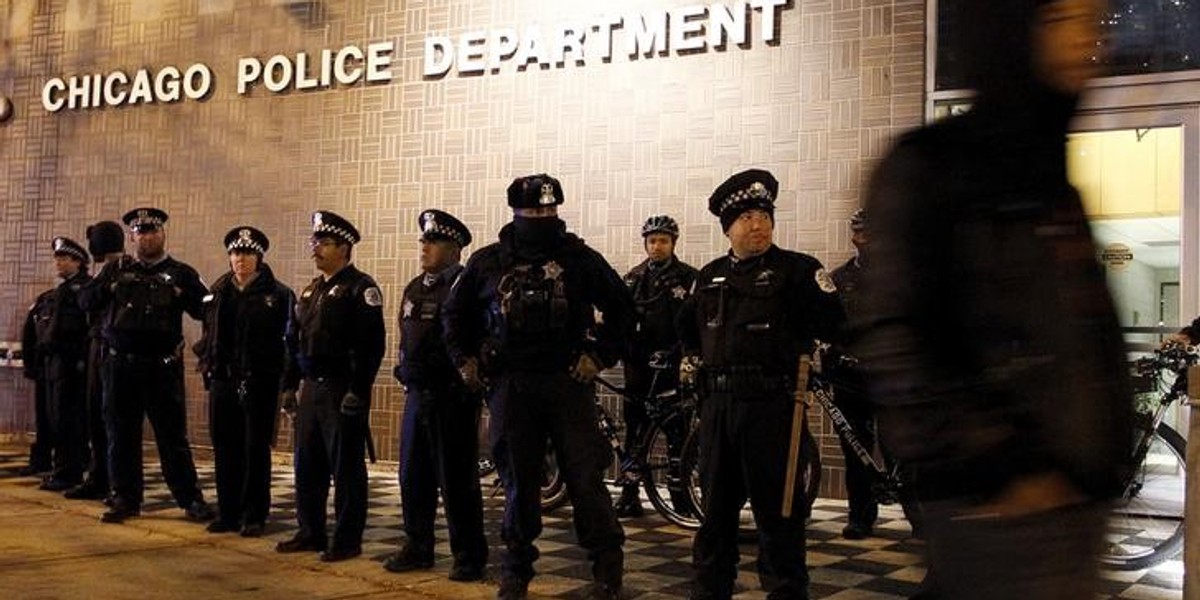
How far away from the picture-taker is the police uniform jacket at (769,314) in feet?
16.7

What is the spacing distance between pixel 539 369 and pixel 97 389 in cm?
434

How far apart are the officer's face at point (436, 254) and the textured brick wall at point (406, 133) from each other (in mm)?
2678

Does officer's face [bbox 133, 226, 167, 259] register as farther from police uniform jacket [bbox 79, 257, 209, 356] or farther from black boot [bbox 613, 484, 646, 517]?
black boot [bbox 613, 484, 646, 517]

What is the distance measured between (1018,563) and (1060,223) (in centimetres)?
55

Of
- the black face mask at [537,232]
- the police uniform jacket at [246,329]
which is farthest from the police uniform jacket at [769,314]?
the police uniform jacket at [246,329]

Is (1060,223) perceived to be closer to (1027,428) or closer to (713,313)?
(1027,428)

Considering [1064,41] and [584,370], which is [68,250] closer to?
[584,370]

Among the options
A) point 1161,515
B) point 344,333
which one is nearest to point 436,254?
point 344,333

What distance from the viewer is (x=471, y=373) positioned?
5547 millimetres

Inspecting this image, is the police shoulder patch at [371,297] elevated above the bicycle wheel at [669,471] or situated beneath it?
elevated above

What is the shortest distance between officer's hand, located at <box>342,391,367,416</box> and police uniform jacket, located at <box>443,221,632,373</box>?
0.93 m

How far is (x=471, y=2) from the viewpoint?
408 inches

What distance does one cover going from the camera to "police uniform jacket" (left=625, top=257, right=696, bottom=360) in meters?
8.02

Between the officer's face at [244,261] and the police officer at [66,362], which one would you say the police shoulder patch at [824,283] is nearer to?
the officer's face at [244,261]
